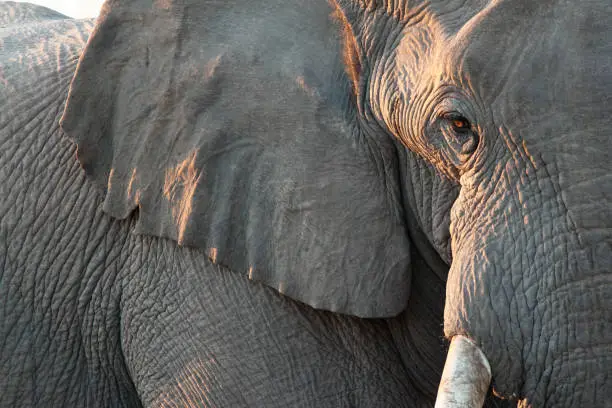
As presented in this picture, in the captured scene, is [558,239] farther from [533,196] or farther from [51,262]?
[51,262]

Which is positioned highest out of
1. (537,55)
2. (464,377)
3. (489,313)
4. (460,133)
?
(537,55)

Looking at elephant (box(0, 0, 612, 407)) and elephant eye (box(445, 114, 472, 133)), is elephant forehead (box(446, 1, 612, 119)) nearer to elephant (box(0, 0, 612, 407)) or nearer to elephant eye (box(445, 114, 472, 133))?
elephant (box(0, 0, 612, 407))

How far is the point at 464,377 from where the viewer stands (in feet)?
11.9

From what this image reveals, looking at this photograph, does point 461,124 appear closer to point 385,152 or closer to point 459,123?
point 459,123

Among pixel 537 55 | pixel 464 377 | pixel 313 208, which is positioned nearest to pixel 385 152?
pixel 313 208

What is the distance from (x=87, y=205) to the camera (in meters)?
4.95

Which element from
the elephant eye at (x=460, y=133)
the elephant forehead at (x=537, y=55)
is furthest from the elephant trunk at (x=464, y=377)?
the elephant forehead at (x=537, y=55)

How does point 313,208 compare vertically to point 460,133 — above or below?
below

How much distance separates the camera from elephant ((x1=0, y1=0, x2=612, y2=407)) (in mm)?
3617

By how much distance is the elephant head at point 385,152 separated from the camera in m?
3.59

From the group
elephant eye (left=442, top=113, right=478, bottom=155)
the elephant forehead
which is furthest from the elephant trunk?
the elephant forehead

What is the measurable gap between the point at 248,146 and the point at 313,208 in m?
0.33

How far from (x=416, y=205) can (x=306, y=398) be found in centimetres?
79

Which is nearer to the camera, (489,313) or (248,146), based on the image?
(489,313)
